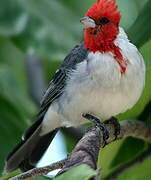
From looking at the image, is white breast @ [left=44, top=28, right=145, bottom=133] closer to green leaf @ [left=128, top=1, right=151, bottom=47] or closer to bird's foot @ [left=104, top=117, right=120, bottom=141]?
bird's foot @ [left=104, top=117, right=120, bottom=141]

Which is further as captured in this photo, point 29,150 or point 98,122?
point 29,150

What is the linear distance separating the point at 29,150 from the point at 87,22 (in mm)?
957

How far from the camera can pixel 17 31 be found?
321cm

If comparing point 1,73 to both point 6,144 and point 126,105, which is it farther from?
point 126,105

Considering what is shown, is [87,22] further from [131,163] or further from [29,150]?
[29,150]

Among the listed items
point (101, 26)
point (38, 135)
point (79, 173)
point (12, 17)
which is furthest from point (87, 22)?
point (79, 173)

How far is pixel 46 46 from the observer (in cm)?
332

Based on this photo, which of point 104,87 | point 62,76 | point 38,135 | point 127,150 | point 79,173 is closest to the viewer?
point 79,173

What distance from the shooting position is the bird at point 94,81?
2680mm

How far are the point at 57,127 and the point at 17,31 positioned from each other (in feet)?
2.08

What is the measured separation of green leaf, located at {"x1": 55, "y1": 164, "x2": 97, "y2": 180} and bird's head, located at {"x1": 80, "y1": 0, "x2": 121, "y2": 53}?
5.08 feet

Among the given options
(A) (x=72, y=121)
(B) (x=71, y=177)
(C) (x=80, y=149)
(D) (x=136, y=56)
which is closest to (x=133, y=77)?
(D) (x=136, y=56)

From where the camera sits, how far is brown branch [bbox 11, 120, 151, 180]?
5.05 ft

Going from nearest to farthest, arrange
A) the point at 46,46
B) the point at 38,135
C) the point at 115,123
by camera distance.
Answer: the point at 115,123
the point at 46,46
the point at 38,135
